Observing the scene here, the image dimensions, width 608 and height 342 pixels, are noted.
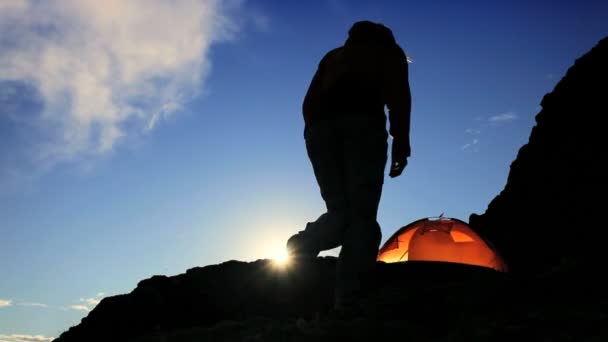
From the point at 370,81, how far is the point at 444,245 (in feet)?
14.4

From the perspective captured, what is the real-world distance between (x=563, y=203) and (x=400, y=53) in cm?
2664

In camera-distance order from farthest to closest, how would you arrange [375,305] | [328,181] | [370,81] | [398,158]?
[398,158]
[328,181]
[370,81]
[375,305]

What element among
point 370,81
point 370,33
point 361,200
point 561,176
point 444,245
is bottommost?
point 361,200

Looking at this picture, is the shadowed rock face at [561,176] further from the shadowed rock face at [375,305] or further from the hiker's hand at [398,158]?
the hiker's hand at [398,158]

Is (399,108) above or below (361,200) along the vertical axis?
above

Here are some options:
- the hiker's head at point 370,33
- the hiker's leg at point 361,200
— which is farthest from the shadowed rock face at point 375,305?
the hiker's head at point 370,33

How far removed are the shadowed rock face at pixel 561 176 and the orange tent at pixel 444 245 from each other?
1568 centimetres

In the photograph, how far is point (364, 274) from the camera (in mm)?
4094

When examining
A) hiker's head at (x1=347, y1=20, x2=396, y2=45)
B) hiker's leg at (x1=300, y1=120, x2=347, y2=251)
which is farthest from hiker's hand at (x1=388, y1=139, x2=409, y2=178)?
hiker's head at (x1=347, y1=20, x2=396, y2=45)

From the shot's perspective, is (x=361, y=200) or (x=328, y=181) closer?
(x=361, y=200)

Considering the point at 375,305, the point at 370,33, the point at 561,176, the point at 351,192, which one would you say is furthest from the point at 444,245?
the point at 561,176

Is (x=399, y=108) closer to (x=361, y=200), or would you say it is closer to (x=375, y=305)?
(x=361, y=200)

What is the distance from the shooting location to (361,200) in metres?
4.15

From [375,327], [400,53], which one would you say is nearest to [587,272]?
[375,327]
